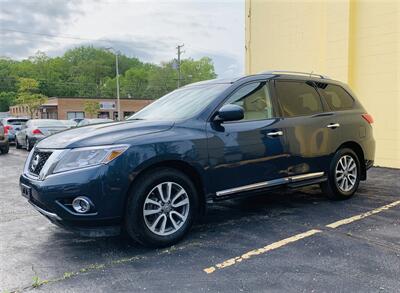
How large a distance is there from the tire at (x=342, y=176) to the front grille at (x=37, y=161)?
3.72 meters

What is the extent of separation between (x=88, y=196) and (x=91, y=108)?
51975 millimetres

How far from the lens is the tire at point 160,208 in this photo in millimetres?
3904

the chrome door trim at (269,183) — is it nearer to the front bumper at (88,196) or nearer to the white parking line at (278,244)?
the white parking line at (278,244)

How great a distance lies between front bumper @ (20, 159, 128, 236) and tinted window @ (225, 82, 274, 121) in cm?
177

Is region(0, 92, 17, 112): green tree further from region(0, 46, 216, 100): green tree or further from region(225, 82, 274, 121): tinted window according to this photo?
region(225, 82, 274, 121): tinted window

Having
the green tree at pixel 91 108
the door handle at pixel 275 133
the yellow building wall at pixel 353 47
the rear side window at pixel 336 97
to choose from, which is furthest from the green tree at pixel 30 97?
the door handle at pixel 275 133

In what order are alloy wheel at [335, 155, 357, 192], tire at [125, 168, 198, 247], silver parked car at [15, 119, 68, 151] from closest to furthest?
tire at [125, 168, 198, 247] → alloy wheel at [335, 155, 357, 192] → silver parked car at [15, 119, 68, 151]

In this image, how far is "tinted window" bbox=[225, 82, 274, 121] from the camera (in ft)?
16.0

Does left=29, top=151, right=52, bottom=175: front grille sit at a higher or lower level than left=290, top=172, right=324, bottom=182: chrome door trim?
higher

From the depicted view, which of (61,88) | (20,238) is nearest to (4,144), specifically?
(20,238)

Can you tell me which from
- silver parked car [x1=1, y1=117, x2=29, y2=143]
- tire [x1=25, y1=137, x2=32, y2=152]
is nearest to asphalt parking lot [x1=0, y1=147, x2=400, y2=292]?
tire [x1=25, y1=137, x2=32, y2=152]

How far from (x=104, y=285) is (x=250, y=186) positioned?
209cm

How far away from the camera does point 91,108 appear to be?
53688mm

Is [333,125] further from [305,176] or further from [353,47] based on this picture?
[353,47]
